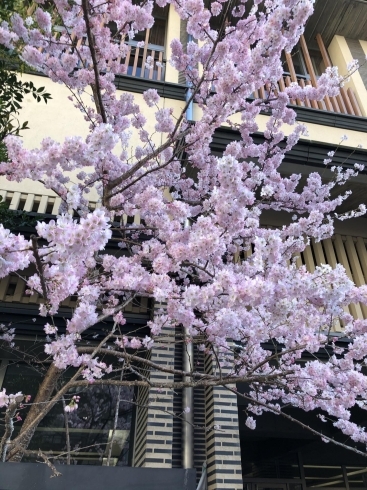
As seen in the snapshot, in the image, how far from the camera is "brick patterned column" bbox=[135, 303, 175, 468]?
434 centimetres

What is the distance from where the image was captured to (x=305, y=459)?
8.07 metres

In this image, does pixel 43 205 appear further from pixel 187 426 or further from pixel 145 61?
pixel 145 61

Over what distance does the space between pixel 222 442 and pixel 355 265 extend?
414 cm

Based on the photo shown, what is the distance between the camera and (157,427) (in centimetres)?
455

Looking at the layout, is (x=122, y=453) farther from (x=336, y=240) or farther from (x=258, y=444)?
(x=336, y=240)

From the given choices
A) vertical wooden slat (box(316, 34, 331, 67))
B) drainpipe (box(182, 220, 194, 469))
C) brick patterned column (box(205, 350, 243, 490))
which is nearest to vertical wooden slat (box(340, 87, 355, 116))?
vertical wooden slat (box(316, 34, 331, 67))

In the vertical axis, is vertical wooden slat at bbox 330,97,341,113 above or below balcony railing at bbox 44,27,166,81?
below

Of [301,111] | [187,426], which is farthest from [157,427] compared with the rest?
[301,111]

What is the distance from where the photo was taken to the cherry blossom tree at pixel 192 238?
2723 millimetres

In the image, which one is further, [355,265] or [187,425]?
[355,265]

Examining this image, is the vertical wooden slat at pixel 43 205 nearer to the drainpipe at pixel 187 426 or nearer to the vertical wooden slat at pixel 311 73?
the drainpipe at pixel 187 426

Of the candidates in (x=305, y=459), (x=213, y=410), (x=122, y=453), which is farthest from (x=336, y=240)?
(x=122, y=453)

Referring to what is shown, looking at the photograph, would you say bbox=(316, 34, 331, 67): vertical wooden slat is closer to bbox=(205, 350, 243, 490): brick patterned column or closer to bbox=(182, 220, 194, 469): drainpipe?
bbox=(182, 220, 194, 469): drainpipe

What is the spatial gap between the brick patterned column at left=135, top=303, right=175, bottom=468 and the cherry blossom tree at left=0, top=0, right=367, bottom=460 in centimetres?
49
